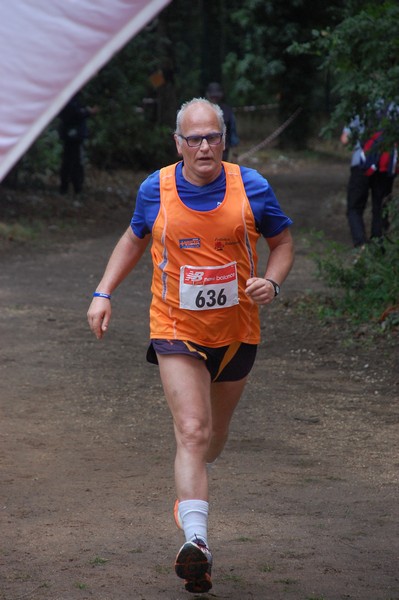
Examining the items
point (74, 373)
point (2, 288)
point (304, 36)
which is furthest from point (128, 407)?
point (304, 36)

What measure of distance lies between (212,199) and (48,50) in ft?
8.95

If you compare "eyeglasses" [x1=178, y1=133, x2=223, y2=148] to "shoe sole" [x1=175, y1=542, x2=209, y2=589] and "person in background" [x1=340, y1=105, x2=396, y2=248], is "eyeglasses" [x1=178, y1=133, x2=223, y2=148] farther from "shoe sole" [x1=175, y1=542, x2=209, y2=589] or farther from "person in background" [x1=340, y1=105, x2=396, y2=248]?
"person in background" [x1=340, y1=105, x2=396, y2=248]

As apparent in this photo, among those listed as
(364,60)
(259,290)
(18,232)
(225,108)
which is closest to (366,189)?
(364,60)

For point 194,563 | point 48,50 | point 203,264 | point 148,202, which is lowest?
point 194,563

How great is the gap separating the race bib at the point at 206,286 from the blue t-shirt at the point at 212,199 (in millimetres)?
247

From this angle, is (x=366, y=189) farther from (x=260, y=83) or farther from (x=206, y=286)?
(x=260, y=83)

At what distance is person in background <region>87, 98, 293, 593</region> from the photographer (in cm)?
431

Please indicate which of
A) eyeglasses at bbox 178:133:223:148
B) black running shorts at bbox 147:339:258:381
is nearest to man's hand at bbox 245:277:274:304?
black running shorts at bbox 147:339:258:381

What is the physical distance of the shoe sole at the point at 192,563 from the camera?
159 inches

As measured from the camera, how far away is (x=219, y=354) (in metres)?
4.49

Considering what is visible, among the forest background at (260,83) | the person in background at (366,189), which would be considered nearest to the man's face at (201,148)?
the forest background at (260,83)

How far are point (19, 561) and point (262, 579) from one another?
109 centimetres

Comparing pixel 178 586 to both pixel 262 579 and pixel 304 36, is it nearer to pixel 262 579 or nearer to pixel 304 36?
pixel 262 579

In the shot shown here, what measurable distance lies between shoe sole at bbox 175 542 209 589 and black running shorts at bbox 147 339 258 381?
2.58 feet
